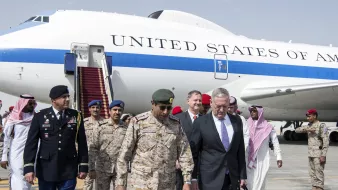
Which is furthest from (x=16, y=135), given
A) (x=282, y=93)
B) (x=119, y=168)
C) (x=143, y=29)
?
(x=282, y=93)

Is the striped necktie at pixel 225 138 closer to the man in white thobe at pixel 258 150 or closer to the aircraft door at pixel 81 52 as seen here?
the man in white thobe at pixel 258 150

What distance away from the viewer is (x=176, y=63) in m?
17.2

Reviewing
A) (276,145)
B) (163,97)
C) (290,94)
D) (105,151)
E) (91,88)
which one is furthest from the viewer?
(290,94)

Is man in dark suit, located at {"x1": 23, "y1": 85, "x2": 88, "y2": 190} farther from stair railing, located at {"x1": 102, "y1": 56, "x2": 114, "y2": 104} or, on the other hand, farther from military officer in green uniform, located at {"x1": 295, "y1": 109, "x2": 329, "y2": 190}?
stair railing, located at {"x1": 102, "y1": 56, "x2": 114, "y2": 104}

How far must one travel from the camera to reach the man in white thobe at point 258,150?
6695 millimetres

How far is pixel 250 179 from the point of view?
669cm

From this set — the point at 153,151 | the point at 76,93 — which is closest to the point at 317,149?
the point at 153,151

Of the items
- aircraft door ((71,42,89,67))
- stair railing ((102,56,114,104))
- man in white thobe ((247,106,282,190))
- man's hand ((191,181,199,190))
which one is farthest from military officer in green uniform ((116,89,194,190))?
aircraft door ((71,42,89,67))

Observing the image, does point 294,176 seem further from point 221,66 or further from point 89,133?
point 221,66

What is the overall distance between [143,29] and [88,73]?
292 cm

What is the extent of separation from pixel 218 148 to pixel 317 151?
4.42m

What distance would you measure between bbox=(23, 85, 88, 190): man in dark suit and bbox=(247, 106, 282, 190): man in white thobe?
2558 mm

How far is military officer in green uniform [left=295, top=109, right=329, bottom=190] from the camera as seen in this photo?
8.57 metres

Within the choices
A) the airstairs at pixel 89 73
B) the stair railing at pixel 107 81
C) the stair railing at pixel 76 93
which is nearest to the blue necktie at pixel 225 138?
the airstairs at pixel 89 73
